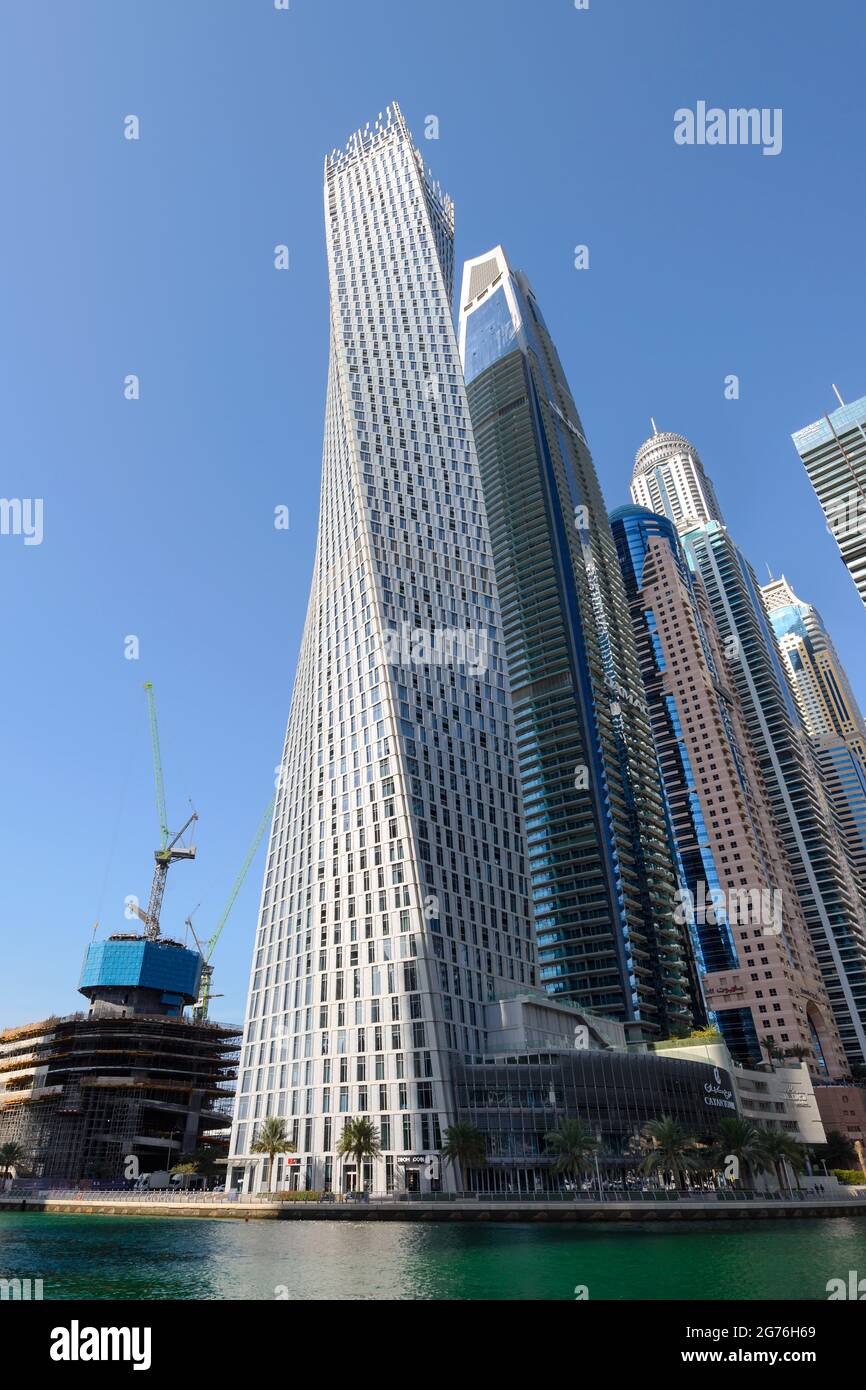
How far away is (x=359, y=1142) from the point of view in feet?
284

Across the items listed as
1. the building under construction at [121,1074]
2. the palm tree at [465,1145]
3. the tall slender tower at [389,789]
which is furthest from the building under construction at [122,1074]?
the palm tree at [465,1145]

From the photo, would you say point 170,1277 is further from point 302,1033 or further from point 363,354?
point 363,354

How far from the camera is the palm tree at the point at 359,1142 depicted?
86375 mm

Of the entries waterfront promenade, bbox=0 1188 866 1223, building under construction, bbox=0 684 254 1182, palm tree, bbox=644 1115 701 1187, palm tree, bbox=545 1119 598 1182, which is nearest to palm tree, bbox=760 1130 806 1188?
waterfront promenade, bbox=0 1188 866 1223

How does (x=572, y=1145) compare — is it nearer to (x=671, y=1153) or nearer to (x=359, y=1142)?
(x=671, y=1153)

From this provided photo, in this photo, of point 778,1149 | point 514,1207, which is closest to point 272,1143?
point 514,1207

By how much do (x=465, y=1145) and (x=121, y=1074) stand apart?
353 feet

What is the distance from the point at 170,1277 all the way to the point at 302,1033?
67837 millimetres

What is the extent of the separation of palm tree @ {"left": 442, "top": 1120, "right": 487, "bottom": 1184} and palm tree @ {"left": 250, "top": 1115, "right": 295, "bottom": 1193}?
817 inches

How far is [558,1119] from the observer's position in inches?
3688

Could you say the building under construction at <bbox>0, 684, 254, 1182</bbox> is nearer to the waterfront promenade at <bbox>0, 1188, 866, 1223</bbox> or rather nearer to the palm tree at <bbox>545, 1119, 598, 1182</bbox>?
the waterfront promenade at <bbox>0, 1188, 866, 1223</bbox>

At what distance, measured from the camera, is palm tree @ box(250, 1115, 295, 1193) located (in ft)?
313

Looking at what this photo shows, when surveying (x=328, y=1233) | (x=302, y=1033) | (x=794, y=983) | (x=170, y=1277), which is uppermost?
(x=794, y=983)
